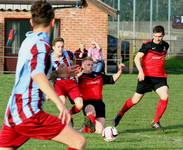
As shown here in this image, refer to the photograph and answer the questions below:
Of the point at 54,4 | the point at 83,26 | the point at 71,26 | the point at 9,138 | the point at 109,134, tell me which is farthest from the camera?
the point at 83,26

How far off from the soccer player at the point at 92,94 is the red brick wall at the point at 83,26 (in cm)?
2211

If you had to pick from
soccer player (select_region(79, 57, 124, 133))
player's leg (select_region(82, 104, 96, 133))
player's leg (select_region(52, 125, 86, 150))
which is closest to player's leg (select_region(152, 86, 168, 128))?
soccer player (select_region(79, 57, 124, 133))

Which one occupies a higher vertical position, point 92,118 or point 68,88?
point 68,88

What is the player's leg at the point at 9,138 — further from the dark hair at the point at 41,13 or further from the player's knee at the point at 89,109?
the player's knee at the point at 89,109

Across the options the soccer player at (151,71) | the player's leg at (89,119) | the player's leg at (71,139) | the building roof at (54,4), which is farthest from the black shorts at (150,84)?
the building roof at (54,4)

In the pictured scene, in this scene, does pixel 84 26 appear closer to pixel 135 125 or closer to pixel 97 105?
pixel 135 125

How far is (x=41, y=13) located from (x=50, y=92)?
2.56ft

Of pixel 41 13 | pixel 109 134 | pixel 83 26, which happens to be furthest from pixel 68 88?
pixel 83 26

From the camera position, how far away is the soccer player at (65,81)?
12.5m

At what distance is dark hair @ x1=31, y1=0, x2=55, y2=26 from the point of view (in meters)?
6.88

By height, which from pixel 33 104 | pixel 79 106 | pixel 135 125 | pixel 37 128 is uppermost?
pixel 33 104

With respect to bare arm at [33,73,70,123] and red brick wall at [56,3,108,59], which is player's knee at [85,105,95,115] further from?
red brick wall at [56,3,108,59]

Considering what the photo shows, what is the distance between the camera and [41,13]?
22.6 ft

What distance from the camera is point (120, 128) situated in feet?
45.2
